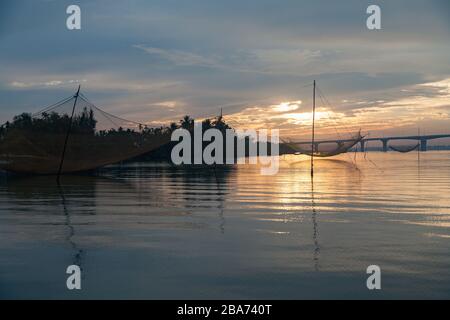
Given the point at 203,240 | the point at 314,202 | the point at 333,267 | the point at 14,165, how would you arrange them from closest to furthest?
the point at 333,267 < the point at 203,240 < the point at 314,202 < the point at 14,165

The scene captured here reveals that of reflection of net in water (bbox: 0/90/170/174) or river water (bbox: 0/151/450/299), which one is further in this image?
reflection of net in water (bbox: 0/90/170/174)

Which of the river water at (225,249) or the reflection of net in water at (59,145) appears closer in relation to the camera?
the river water at (225,249)

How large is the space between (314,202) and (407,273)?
10753 mm

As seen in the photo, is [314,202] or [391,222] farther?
[314,202]

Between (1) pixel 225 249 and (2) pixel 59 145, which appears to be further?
(2) pixel 59 145

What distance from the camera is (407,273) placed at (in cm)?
801

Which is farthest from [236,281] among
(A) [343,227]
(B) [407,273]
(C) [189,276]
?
(A) [343,227]

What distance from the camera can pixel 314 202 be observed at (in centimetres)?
1875

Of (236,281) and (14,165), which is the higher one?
A: (14,165)

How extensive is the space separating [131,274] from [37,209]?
9782 mm

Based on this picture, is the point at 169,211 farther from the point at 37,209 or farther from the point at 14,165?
the point at 14,165
